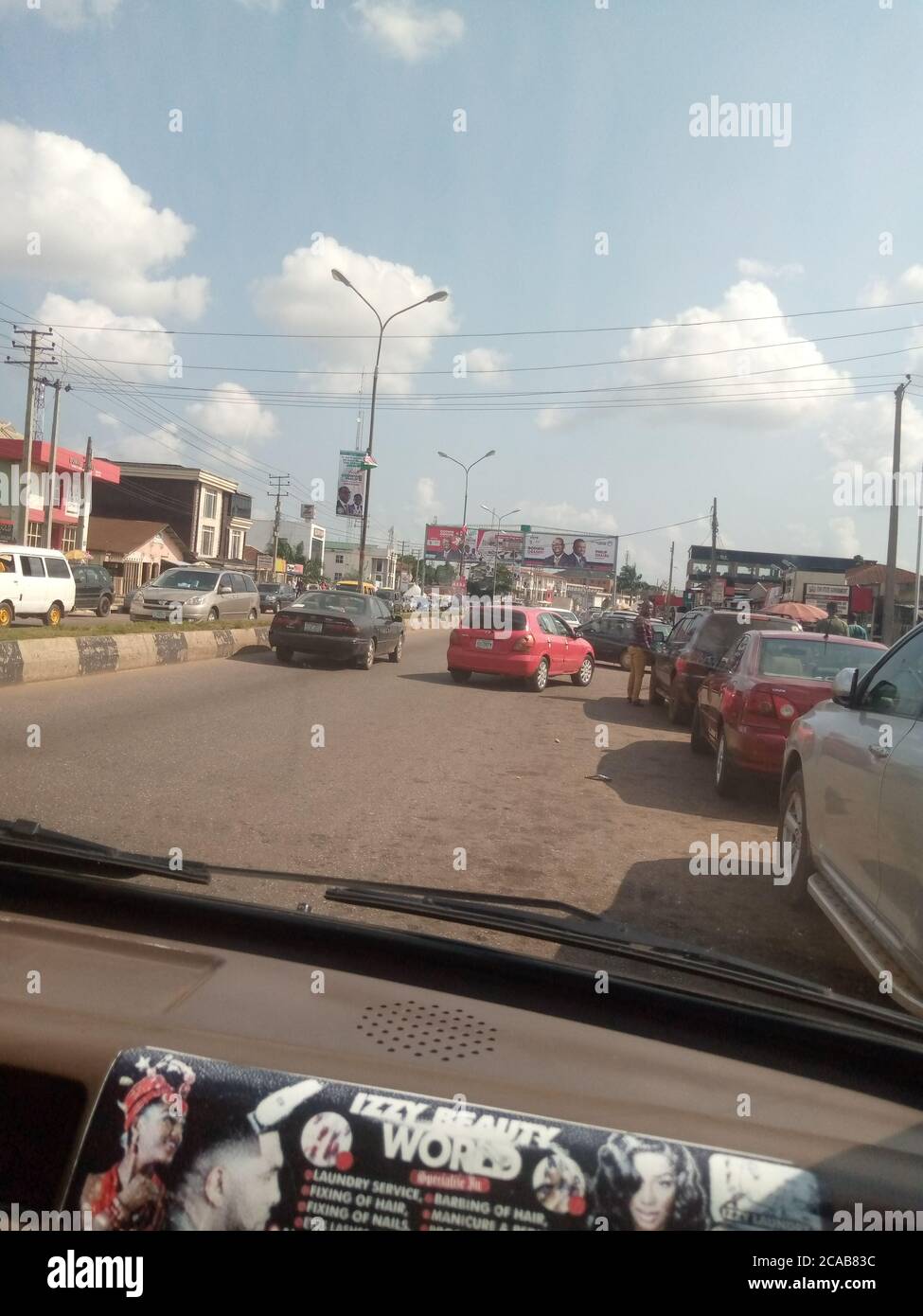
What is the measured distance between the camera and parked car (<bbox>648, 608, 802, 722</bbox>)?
1266cm

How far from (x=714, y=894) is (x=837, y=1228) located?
4.30 m

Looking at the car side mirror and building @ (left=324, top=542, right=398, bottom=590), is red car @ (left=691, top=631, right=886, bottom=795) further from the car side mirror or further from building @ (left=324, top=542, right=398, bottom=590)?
building @ (left=324, top=542, right=398, bottom=590)

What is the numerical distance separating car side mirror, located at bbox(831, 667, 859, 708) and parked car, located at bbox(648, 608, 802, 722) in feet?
22.6

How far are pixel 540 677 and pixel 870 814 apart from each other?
46.2ft

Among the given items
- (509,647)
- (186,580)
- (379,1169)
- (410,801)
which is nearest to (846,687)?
(410,801)

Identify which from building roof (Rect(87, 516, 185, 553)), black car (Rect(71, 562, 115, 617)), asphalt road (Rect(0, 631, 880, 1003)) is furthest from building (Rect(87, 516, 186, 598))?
asphalt road (Rect(0, 631, 880, 1003))

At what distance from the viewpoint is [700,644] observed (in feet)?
42.5

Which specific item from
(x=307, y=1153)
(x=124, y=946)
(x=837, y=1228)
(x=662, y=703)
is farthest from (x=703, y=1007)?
(x=662, y=703)

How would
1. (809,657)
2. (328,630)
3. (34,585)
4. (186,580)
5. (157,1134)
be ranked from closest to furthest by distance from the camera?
1. (157,1134)
2. (809,657)
3. (328,630)
4. (34,585)
5. (186,580)

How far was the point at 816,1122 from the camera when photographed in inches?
69.7

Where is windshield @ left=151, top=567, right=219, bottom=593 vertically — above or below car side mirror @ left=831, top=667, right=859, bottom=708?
above

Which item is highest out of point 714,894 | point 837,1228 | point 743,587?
point 743,587

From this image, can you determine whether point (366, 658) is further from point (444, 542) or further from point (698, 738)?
point (444, 542)
